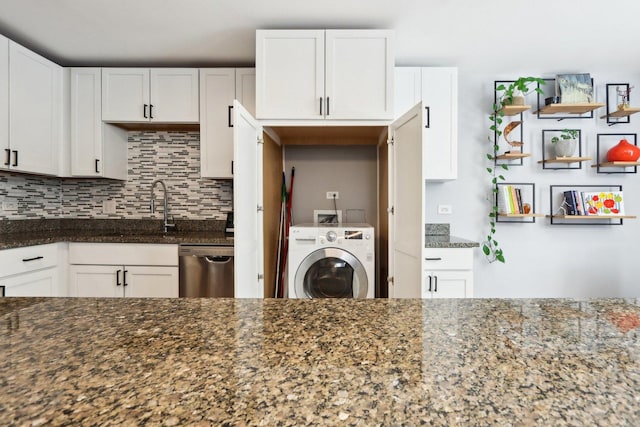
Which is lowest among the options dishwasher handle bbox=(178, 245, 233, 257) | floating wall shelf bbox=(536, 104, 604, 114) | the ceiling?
dishwasher handle bbox=(178, 245, 233, 257)

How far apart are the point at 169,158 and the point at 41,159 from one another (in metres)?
0.94

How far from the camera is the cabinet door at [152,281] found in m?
2.64

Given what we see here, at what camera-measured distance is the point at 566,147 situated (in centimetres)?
311

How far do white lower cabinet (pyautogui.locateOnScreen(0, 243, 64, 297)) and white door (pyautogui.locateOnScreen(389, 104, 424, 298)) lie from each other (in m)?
2.49

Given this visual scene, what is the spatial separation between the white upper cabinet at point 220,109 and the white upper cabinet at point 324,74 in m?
0.53

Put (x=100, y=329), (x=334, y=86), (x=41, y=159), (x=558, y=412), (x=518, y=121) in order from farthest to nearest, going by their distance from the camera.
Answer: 1. (x=518, y=121)
2. (x=41, y=159)
3. (x=334, y=86)
4. (x=100, y=329)
5. (x=558, y=412)

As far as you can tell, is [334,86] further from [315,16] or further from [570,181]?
[570,181]

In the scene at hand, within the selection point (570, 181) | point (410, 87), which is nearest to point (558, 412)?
point (410, 87)

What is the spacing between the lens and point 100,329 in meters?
0.57

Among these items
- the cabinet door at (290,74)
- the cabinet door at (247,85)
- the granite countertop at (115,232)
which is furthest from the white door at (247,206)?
the cabinet door at (247,85)

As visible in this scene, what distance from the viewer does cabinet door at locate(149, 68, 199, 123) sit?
295cm

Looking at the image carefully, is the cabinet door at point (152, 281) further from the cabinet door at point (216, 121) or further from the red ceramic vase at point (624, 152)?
the red ceramic vase at point (624, 152)

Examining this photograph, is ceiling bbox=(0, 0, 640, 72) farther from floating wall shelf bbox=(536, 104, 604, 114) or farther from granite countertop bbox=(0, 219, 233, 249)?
granite countertop bbox=(0, 219, 233, 249)

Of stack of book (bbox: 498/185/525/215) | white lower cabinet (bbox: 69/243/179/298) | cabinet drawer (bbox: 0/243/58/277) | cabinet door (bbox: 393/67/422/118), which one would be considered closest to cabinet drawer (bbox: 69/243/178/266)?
white lower cabinet (bbox: 69/243/179/298)
